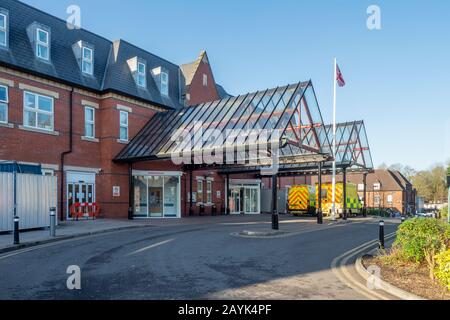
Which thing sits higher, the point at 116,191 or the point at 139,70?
the point at 139,70

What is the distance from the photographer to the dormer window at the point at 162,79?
1072 inches

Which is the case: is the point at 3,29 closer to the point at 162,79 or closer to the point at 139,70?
the point at 139,70

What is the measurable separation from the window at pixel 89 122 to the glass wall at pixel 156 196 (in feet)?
13.0

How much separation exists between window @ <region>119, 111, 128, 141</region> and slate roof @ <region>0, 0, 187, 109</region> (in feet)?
4.35

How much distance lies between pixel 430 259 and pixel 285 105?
10.9 metres

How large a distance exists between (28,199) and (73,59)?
Result: 10406mm

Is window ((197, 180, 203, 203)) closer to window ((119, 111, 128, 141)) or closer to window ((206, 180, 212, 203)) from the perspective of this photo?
window ((206, 180, 212, 203))

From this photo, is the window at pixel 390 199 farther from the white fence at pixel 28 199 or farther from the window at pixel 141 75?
the white fence at pixel 28 199

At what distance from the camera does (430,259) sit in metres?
8.23

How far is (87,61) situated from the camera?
22703mm

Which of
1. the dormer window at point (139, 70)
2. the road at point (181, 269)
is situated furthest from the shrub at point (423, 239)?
the dormer window at point (139, 70)

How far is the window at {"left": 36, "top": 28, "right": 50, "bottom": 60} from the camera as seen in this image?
19905mm

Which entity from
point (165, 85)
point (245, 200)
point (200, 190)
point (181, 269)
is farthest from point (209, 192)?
point (181, 269)
